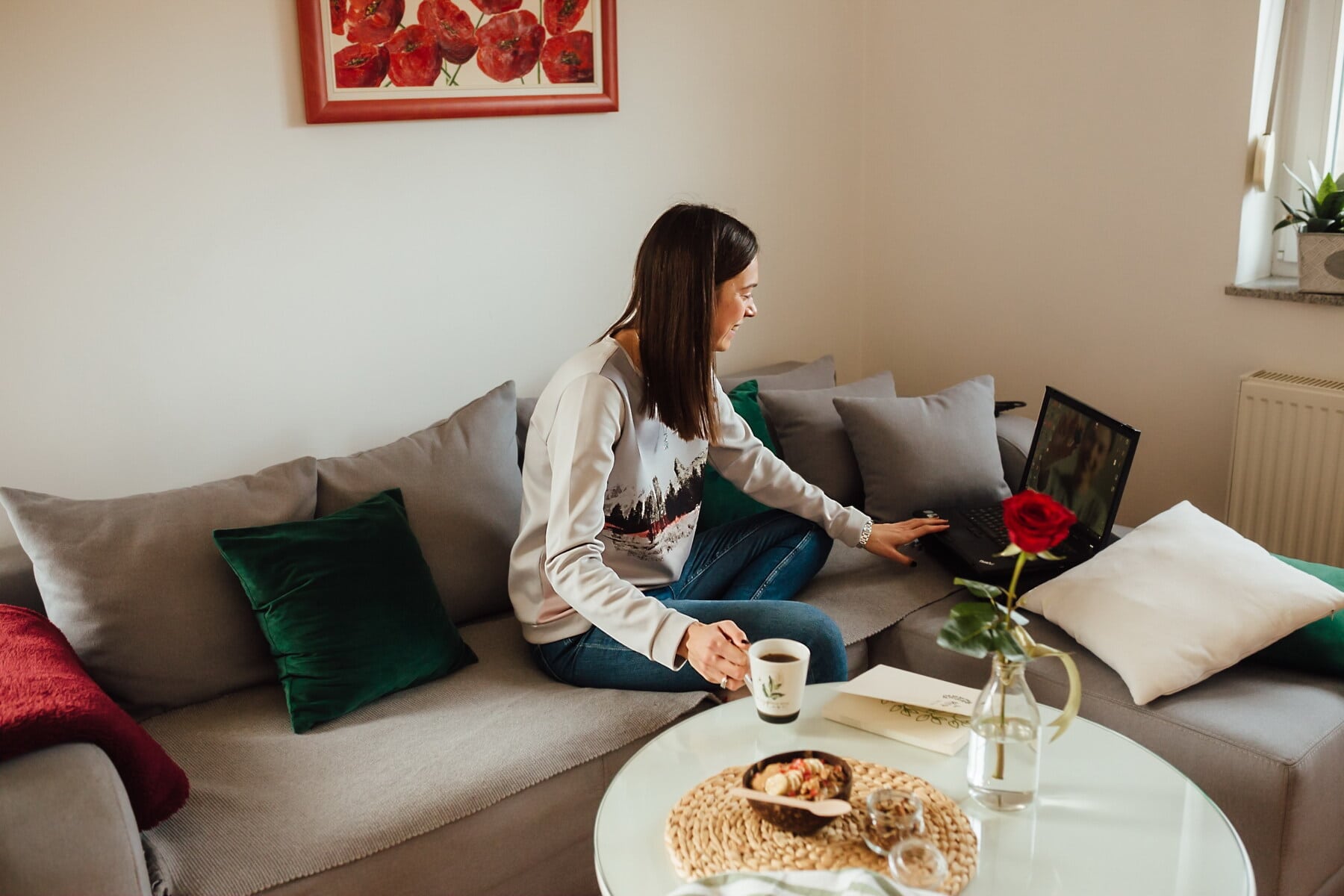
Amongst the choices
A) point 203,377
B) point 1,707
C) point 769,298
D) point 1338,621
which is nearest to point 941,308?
point 769,298

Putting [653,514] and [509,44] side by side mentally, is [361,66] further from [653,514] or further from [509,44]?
[653,514]

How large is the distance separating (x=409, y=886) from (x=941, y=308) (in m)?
2.25

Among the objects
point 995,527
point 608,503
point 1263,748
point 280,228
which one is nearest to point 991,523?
point 995,527

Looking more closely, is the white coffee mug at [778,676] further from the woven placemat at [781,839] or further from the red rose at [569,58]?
the red rose at [569,58]

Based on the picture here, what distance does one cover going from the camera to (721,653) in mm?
1644

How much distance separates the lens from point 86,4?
78.3 inches

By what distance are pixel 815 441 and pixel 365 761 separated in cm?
126

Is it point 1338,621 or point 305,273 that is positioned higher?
Answer: point 305,273

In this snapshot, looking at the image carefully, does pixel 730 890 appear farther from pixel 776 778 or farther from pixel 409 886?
pixel 409 886

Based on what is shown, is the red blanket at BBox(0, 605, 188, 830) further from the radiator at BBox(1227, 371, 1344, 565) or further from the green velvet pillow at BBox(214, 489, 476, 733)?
the radiator at BBox(1227, 371, 1344, 565)

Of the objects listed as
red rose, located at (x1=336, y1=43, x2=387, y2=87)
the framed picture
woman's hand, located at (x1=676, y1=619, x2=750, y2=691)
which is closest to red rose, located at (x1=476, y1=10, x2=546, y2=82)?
the framed picture

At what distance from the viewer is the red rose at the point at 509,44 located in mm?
2447

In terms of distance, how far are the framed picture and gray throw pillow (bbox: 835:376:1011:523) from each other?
3.11 ft

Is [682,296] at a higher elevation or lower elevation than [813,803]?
higher
